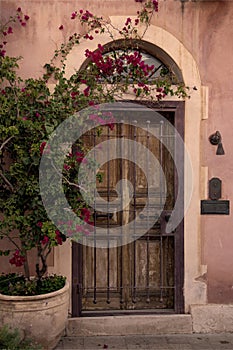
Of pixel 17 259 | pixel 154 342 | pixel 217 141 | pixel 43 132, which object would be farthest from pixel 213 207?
pixel 17 259

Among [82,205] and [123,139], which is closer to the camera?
[82,205]

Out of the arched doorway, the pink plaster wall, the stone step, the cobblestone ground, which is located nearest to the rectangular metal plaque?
the pink plaster wall

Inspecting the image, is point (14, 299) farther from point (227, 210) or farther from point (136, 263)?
point (227, 210)

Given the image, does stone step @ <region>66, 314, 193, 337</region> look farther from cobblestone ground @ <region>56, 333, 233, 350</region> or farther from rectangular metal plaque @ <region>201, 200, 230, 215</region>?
rectangular metal plaque @ <region>201, 200, 230, 215</region>

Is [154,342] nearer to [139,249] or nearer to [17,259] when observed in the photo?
[139,249]

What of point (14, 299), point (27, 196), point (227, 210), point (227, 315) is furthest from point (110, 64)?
point (227, 315)

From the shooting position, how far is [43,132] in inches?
164

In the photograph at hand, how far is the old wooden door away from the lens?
5.03 m

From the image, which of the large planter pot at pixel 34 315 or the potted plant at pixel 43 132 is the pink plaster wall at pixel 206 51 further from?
the large planter pot at pixel 34 315

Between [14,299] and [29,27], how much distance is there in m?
2.64

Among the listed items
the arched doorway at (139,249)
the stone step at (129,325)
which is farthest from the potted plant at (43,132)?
the stone step at (129,325)

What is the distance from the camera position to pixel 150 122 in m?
5.04

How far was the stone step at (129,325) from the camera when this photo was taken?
4.78 metres

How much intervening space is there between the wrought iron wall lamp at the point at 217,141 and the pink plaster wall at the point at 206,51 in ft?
0.17
